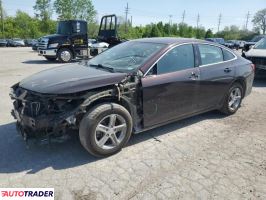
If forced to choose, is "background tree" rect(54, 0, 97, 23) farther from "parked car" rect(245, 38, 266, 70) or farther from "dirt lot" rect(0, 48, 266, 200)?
"dirt lot" rect(0, 48, 266, 200)

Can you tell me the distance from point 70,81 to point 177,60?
1812mm

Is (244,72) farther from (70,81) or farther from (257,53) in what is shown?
(257,53)

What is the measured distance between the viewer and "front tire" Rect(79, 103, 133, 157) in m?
3.64

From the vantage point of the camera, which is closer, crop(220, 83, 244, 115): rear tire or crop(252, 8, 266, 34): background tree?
crop(220, 83, 244, 115): rear tire

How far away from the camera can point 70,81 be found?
373 centimetres

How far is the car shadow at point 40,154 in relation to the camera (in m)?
3.64

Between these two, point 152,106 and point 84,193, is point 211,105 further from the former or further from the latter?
point 84,193

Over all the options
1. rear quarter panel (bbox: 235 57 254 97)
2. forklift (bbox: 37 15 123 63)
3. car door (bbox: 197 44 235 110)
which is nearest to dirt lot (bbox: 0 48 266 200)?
car door (bbox: 197 44 235 110)

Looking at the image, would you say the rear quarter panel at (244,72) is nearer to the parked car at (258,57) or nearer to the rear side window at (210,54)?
the rear side window at (210,54)

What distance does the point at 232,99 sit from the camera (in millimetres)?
5770

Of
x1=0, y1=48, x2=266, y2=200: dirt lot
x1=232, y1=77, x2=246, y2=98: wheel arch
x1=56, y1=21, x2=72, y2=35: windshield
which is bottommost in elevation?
x1=0, y1=48, x2=266, y2=200: dirt lot

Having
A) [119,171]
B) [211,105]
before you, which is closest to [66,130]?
[119,171]

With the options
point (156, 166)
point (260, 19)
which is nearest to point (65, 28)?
point (156, 166)

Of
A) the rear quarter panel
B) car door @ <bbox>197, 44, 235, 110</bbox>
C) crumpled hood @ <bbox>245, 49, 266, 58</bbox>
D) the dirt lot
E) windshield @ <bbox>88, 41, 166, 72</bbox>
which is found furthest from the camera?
crumpled hood @ <bbox>245, 49, 266, 58</bbox>
